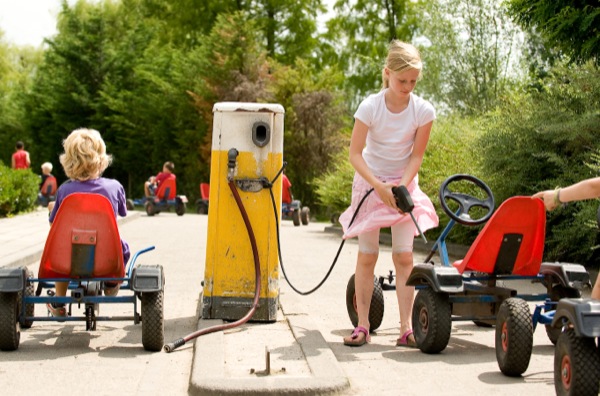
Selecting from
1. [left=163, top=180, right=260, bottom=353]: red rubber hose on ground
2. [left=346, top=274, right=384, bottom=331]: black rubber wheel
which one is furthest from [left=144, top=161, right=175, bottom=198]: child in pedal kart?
[left=346, top=274, right=384, bottom=331]: black rubber wheel

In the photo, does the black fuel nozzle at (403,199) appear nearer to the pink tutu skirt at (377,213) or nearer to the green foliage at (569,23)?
the pink tutu skirt at (377,213)

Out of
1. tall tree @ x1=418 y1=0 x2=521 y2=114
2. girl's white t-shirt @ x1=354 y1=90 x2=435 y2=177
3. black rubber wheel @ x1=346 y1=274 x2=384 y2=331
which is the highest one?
tall tree @ x1=418 y1=0 x2=521 y2=114

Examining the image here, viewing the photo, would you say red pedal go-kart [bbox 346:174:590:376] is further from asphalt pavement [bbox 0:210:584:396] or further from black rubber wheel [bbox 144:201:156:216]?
black rubber wheel [bbox 144:201:156:216]

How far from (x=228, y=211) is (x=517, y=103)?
7.83m

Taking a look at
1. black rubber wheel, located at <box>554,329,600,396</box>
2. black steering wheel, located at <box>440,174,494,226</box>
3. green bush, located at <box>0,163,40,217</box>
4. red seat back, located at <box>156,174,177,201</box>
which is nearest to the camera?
black rubber wheel, located at <box>554,329,600,396</box>

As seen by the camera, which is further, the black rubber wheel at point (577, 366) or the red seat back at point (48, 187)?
the red seat back at point (48, 187)

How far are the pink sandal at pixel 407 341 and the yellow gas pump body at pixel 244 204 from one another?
1.19 m

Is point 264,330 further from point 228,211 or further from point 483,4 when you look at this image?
point 483,4

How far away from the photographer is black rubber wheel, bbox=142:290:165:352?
6.36 m

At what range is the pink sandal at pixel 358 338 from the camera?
263 inches

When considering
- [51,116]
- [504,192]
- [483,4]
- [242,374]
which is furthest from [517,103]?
[51,116]

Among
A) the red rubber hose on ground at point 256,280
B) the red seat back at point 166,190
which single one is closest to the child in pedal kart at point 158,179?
the red seat back at point 166,190

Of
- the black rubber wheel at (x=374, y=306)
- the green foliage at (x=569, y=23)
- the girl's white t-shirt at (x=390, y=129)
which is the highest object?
the green foliage at (x=569, y=23)

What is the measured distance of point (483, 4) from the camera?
32.8 metres
